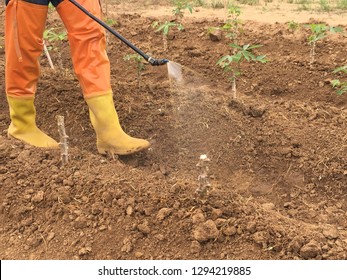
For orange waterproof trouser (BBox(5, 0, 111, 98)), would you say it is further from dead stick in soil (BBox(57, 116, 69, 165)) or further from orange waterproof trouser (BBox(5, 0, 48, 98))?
dead stick in soil (BBox(57, 116, 69, 165))

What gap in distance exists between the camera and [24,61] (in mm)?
2537

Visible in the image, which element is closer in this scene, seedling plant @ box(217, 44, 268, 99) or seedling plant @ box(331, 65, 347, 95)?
seedling plant @ box(217, 44, 268, 99)

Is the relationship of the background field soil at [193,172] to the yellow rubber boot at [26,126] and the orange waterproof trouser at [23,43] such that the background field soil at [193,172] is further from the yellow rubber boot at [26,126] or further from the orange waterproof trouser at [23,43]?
the orange waterproof trouser at [23,43]

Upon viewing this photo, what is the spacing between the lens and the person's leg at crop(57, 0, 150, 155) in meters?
2.37

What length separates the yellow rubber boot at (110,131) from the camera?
8.29ft

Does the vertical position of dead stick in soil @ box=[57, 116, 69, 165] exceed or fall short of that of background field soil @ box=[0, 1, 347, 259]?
it exceeds it

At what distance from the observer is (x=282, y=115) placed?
10.2 feet

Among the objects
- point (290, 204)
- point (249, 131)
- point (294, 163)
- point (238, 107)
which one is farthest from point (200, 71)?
point (290, 204)

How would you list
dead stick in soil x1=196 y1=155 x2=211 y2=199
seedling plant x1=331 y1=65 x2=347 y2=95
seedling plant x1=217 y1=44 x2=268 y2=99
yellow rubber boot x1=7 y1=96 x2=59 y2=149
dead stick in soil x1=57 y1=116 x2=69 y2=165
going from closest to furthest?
dead stick in soil x1=196 y1=155 x2=211 y2=199, dead stick in soil x1=57 y1=116 x2=69 y2=165, yellow rubber boot x1=7 y1=96 x2=59 y2=149, seedling plant x1=217 y1=44 x2=268 y2=99, seedling plant x1=331 y1=65 x2=347 y2=95

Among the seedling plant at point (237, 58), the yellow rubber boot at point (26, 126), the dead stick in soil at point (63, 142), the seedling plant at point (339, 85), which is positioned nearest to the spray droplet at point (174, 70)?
the seedling plant at point (237, 58)

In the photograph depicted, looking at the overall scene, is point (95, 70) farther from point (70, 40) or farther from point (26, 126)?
point (26, 126)

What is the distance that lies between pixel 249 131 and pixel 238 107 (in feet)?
0.95

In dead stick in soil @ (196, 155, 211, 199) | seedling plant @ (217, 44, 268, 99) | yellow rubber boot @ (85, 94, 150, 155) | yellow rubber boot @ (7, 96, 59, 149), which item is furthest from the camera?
seedling plant @ (217, 44, 268, 99)

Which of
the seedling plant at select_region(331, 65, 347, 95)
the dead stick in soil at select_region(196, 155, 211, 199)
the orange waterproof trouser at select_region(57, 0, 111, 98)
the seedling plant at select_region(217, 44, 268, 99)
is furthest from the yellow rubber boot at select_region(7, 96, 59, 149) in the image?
the seedling plant at select_region(331, 65, 347, 95)
